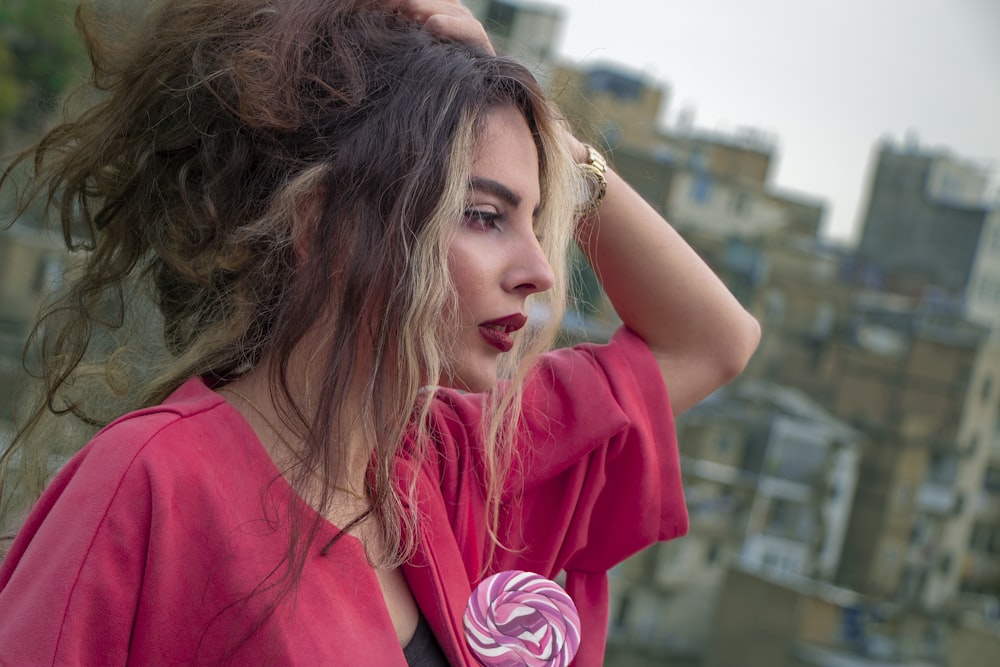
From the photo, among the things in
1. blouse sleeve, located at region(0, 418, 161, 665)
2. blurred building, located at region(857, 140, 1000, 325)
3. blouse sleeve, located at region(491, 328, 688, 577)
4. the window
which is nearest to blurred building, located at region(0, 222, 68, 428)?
blouse sleeve, located at region(491, 328, 688, 577)

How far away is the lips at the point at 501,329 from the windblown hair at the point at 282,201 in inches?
2.1

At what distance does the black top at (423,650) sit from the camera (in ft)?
4.18

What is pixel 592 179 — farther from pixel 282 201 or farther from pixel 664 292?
pixel 282 201

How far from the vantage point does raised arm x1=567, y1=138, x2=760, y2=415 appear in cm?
159

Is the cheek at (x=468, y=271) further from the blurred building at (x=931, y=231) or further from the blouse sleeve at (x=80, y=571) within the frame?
the blurred building at (x=931, y=231)

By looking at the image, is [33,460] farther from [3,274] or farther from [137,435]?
[3,274]

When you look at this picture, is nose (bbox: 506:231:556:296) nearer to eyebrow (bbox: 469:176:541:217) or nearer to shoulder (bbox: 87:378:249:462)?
eyebrow (bbox: 469:176:541:217)

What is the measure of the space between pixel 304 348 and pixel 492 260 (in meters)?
0.23

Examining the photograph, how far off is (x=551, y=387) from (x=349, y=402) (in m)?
0.36

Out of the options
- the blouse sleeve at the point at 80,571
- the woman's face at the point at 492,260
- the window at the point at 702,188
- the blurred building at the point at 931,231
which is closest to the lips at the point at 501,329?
the woman's face at the point at 492,260

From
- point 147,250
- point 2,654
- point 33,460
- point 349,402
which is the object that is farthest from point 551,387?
point 2,654

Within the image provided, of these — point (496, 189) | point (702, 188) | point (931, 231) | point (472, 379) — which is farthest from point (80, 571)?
point (931, 231)

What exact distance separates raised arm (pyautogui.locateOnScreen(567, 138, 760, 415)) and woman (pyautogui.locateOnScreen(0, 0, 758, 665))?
11cm

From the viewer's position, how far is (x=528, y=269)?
128 centimetres
